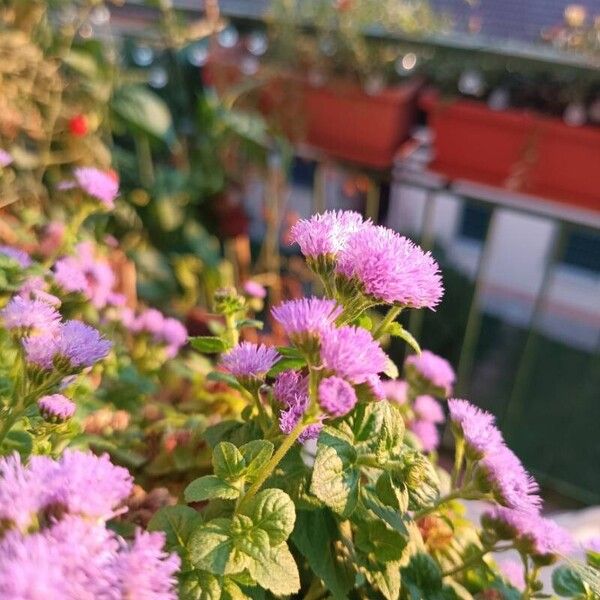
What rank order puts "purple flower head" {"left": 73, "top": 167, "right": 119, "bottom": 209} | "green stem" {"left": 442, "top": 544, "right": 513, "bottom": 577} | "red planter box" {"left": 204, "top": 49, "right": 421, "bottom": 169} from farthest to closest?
"red planter box" {"left": 204, "top": 49, "right": 421, "bottom": 169} < "purple flower head" {"left": 73, "top": 167, "right": 119, "bottom": 209} < "green stem" {"left": 442, "top": 544, "right": 513, "bottom": 577}

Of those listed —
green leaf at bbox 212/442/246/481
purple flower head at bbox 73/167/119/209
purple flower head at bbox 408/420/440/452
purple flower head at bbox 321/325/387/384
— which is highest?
purple flower head at bbox 321/325/387/384

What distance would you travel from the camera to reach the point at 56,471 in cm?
42

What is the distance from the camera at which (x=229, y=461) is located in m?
0.51

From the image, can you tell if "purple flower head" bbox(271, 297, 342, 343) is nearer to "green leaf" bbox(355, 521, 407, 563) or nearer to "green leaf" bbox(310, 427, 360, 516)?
"green leaf" bbox(310, 427, 360, 516)

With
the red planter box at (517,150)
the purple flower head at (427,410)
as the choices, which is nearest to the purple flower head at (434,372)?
the purple flower head at (427,410)

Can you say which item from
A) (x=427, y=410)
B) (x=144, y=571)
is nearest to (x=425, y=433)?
(x=427, y=410)

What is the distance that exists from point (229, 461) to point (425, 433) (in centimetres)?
38

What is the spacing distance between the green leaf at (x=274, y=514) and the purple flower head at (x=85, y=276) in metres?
0.36

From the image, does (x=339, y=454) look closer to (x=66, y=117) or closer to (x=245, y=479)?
(x=245, y=479)

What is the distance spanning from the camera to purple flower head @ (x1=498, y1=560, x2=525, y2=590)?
29.9 inches

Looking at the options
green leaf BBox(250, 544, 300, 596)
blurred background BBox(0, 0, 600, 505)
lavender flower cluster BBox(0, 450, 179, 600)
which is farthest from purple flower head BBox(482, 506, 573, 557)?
blurred background BBox(0, 0, 600, 505)

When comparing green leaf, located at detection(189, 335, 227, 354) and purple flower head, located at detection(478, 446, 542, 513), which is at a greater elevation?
green leaf, located at detection(189, 335, 227, 354)

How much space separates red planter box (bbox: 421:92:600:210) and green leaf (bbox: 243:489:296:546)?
1.19 m

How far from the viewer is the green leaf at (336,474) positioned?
50cm
